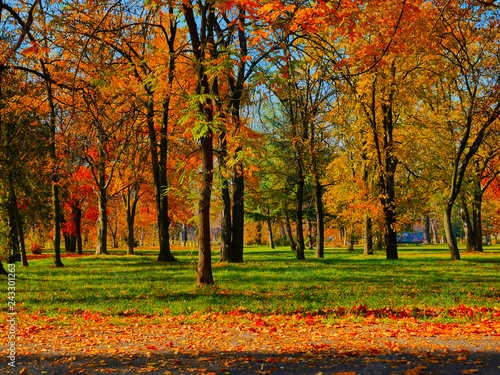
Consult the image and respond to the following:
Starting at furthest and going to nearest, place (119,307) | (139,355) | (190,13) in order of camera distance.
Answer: (190,13) < (119,307) < (139,355)

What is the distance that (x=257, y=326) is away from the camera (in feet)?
20.3

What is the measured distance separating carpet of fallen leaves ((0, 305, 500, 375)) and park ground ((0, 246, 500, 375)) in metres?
0.01

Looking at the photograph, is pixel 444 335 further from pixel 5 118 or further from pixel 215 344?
pixel 5 118

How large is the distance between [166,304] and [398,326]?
431cm

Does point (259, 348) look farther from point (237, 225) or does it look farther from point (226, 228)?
point (237, 225)

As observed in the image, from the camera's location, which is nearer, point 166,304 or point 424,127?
point 166,304

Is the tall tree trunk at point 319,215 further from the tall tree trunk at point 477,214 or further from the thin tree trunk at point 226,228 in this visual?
the tall tree trunk at point 477,214

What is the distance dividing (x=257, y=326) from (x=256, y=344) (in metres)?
1.12

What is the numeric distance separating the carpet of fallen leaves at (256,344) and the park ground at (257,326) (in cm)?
1

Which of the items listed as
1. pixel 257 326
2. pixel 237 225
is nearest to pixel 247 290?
pixel 257 326

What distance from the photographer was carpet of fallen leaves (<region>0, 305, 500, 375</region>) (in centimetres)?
407

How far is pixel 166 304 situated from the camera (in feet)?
26.9

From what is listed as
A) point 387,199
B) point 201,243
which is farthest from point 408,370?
point 387,199

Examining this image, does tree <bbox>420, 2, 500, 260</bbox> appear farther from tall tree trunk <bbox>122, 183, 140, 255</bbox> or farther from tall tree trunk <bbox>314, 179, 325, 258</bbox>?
tall tree trunk <bbox>122, 183, 140, 255</bbox>
